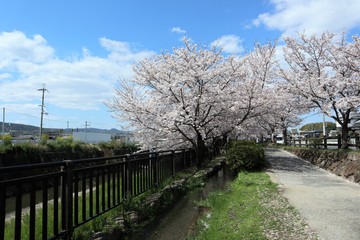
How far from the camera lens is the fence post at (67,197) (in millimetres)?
4395

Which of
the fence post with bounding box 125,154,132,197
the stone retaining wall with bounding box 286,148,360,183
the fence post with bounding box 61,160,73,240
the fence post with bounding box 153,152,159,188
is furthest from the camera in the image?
the stone retaining wall with bounding box 286,148,360,183

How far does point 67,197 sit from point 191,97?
10.9m

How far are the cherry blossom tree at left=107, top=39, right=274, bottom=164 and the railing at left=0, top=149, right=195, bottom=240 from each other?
16.0 feet

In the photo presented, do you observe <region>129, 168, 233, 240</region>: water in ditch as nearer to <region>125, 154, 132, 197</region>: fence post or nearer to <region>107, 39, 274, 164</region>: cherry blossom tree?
<region>125, 154, 132, 197</region>: fence post

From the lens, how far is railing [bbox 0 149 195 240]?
365 centimetres

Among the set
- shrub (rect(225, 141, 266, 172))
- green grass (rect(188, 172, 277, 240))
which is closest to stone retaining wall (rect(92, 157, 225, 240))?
green grass (rect(188, 172, 277, 240))

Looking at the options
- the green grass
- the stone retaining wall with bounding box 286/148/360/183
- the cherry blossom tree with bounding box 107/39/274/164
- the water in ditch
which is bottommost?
the water in ditch

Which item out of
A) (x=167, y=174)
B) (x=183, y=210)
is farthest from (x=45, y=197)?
(x=167, y=174)

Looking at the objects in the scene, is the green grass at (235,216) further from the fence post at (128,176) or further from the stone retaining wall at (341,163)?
the stone retaining wall at (341,163)

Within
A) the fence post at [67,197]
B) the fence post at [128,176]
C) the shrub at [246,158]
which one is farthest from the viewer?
the shrub at [246,158]

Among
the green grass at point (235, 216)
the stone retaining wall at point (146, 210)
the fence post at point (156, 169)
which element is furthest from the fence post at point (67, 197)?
the fence post at point (156, 169)

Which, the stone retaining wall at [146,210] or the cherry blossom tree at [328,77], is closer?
the stone retaining wall at [146,210]

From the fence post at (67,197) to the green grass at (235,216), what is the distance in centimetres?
201

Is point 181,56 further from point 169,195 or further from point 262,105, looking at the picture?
point 169,195
